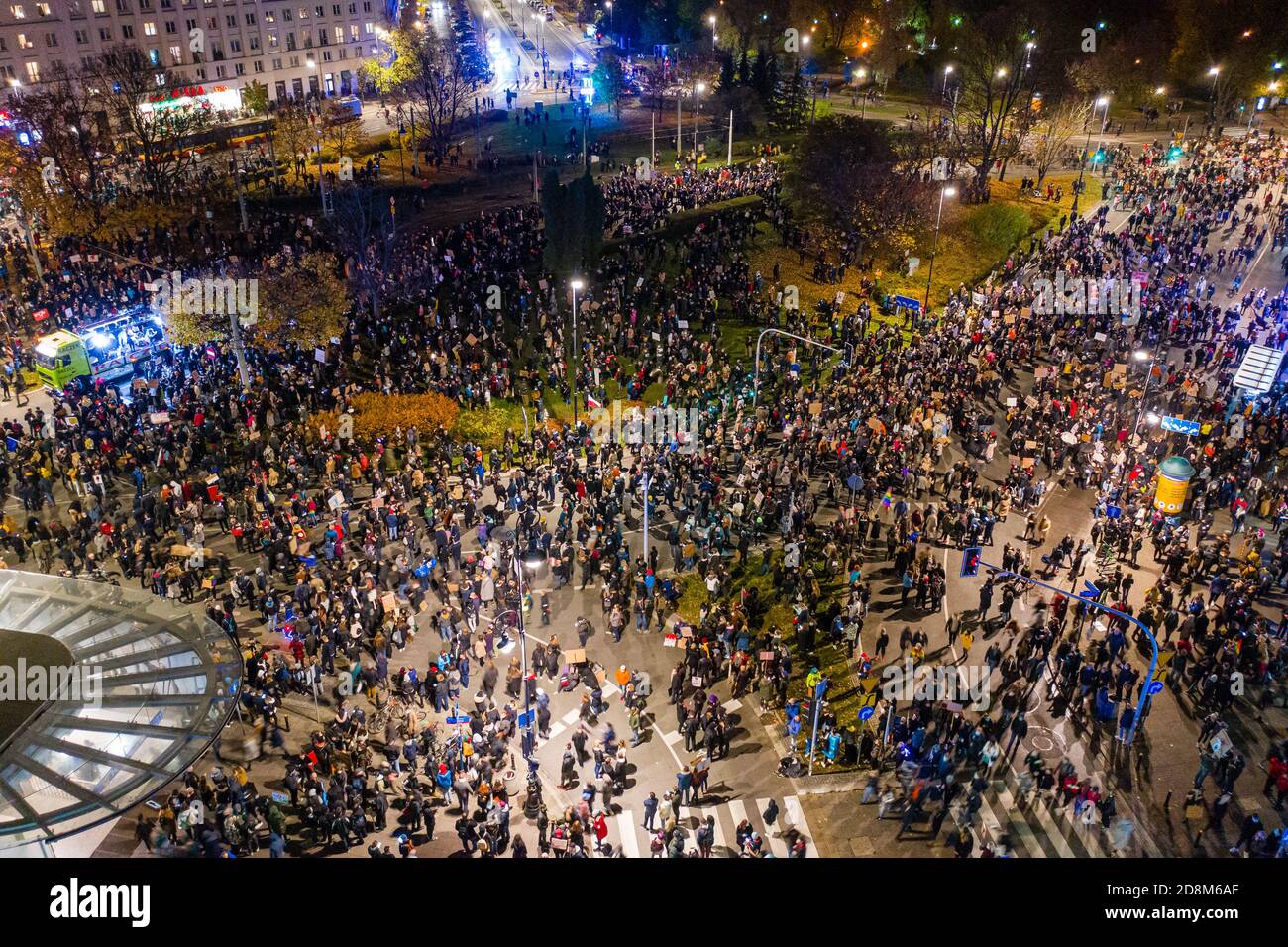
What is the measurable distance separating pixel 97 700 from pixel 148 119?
65.3 meters

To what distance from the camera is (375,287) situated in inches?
1751

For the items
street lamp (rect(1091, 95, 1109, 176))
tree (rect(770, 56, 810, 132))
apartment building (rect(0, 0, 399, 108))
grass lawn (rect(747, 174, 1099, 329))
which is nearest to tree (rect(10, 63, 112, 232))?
apartment building (rect(0, 0, 399, 108))

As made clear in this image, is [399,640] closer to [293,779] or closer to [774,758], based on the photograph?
[293,779]

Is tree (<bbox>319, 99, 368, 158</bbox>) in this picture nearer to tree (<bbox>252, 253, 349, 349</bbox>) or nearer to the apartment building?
the apartment building

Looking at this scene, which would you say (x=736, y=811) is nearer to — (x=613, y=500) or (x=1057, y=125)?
(x=613, y=500)

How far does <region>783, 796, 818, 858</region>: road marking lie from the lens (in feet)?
67.4

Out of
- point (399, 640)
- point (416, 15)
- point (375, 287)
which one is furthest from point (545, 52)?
point (399, 640)

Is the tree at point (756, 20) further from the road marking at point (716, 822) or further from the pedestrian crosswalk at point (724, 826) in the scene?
the road marking at point (716, 822)

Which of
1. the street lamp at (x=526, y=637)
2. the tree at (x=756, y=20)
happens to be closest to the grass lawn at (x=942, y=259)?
the street lamp at (x=526, y=637)

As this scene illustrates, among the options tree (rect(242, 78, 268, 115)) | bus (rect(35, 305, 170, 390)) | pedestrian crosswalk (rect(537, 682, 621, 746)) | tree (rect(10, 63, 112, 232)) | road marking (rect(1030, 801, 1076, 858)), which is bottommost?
road marking (rect(1030, 801, 1076, 858))

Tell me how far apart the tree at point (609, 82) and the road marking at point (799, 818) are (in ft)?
260

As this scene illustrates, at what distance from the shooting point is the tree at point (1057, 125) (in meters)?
70.2

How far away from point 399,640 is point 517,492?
7.99 m

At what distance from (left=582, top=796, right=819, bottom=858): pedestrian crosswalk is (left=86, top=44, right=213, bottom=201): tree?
52.0m
